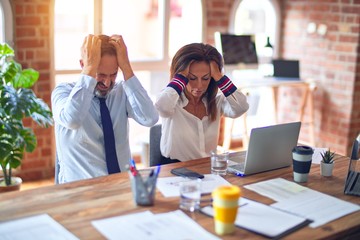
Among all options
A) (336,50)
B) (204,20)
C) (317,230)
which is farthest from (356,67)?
(317,230)

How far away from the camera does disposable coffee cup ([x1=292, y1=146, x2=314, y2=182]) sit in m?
2.19

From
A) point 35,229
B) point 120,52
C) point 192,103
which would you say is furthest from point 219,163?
point 35,229

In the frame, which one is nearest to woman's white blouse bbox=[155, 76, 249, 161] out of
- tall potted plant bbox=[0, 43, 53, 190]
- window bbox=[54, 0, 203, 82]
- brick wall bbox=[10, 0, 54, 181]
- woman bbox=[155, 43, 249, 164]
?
woman bbox=[155, 43, 249, 164]

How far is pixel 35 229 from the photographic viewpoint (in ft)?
5.35

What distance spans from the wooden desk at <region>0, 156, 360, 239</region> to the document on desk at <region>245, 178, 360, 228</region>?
4 centimetres

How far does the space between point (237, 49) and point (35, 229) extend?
11.7 ft

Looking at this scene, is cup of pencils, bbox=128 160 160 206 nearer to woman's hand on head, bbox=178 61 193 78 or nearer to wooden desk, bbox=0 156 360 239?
wooden desk, bbox=0 156 360 239

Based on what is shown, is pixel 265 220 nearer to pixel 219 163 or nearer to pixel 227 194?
pixel 227 194

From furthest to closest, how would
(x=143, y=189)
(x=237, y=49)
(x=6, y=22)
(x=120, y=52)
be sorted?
(x=237, y=49) < (x=6, y=22) < (x=120, y=52) < (x=143, y=189)

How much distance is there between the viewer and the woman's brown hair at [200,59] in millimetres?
2652

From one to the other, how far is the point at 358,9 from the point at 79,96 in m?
3.33

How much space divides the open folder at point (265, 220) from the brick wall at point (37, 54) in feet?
8.64

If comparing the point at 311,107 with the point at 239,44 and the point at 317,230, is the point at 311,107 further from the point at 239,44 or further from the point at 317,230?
the point at 317,230

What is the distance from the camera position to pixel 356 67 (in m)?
4.89
